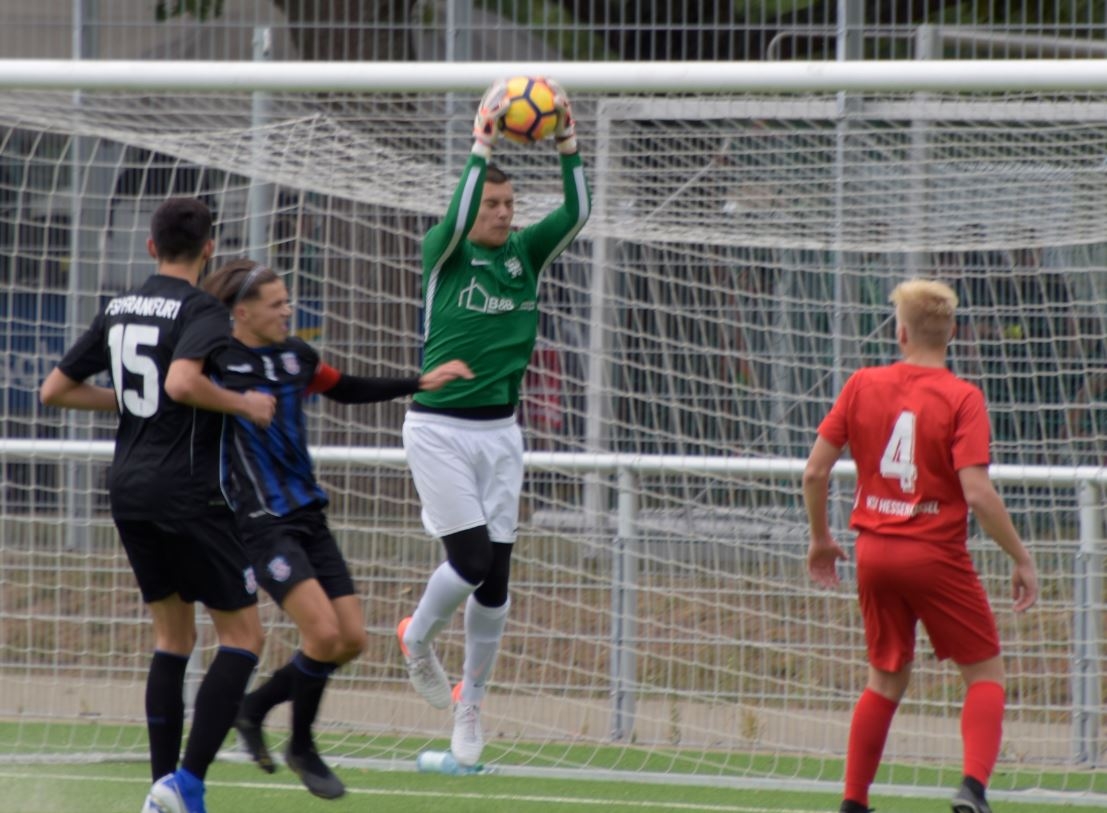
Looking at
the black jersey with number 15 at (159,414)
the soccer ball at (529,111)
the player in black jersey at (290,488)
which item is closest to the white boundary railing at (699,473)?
the player in black jersey at (290,488)

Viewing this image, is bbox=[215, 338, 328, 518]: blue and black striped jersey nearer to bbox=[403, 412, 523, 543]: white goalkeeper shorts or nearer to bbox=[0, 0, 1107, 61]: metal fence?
bbox=[403, 412, 523, 543]: white goalkeeper shorts

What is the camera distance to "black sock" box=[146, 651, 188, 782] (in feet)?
16.4

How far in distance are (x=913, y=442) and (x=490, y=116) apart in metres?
1.77

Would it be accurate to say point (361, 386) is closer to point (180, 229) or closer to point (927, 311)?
point (180, 229)

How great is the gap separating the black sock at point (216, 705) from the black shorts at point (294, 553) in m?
0.34

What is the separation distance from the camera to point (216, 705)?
4.90m

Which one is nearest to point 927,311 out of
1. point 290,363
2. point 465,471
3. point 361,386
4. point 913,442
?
point 913,442

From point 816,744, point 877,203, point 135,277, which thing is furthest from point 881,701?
point 135,277

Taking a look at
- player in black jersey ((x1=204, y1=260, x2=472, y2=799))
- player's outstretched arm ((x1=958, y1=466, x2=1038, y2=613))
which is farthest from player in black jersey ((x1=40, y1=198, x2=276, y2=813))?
player's outstretched arm ((x1=958, y1=466, x2=1038, y2=613))

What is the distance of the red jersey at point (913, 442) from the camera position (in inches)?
187

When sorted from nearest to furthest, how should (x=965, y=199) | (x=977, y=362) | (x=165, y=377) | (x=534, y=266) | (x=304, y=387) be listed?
(x=165, y=377)
(x=304, y=387)
(x=534, y=266)
(x=965, y=199)
(x=977, y=362)

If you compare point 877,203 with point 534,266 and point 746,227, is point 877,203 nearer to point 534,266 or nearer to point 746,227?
point 746,227

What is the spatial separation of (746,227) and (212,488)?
3037 mm

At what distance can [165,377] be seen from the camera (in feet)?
15.8
